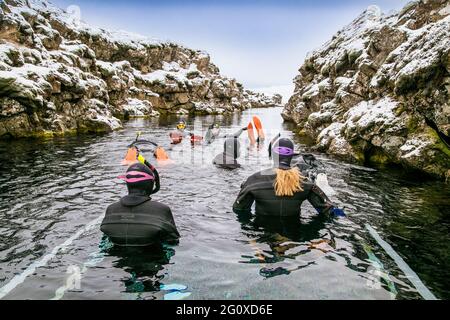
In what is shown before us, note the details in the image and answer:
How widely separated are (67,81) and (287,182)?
103 ft

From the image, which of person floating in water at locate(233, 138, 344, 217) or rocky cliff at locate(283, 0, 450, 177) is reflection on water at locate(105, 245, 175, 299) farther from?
rocky cliff at locate(283, 0, 450, 177)

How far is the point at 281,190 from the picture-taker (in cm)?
663

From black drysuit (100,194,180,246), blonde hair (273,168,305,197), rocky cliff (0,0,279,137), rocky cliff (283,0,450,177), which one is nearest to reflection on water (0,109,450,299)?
black drysuit (100,194,180,246)

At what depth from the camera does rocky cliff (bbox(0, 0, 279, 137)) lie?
25812 millimetres

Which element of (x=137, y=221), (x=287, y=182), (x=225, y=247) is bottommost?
(x=225, y=247)

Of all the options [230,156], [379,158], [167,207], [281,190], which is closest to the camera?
[167,207]

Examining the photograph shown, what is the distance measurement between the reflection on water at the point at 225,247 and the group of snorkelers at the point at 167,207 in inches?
13.0

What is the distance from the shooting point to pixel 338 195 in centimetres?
1094

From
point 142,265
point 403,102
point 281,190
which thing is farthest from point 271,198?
point 403,102

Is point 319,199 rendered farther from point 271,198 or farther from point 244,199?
point 244,199

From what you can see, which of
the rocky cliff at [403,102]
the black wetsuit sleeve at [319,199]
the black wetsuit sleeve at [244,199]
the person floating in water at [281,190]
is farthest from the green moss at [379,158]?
the black wetsuit sleeve at [244,199]

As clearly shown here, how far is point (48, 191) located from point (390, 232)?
427 inches

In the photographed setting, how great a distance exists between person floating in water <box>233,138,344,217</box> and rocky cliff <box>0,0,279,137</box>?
82.1ft

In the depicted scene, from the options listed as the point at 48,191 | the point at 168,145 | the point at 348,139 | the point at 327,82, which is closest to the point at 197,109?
the point at 327,82
